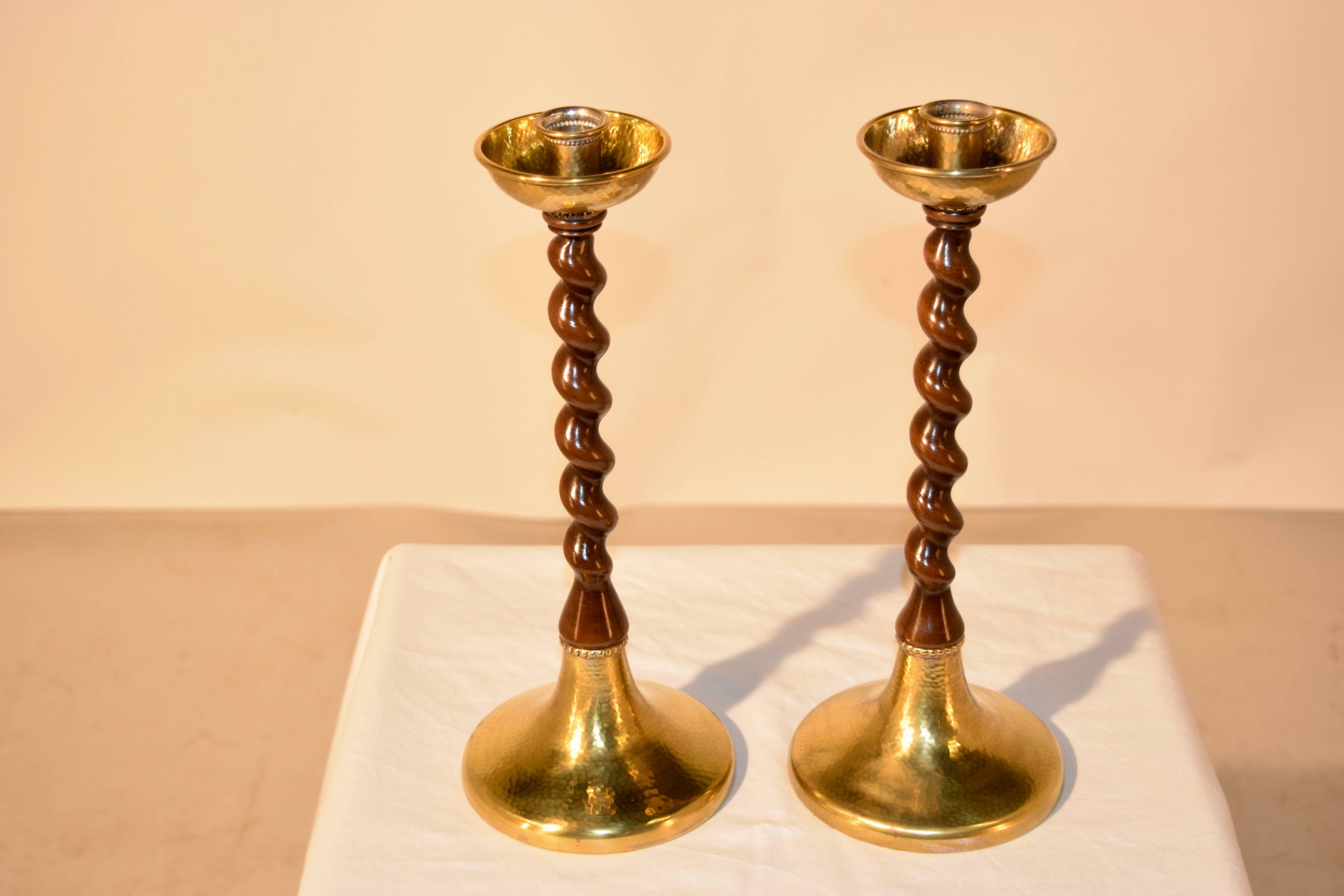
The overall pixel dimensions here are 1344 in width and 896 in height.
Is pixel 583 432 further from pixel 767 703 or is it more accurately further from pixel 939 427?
pixel 767 703

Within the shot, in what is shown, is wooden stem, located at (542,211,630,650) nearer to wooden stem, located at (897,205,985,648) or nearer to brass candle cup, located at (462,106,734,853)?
brass candle cup, located at (462,106,734,853)

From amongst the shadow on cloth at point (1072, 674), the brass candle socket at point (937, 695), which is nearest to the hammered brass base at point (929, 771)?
the brass candle socket at point (937, 695)

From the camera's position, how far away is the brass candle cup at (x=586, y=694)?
99 centimetres

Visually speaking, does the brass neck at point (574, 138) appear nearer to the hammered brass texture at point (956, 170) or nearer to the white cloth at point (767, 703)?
the hammered brass texture at point (956, 170)

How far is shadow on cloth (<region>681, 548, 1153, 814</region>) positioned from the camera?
127 centimetres

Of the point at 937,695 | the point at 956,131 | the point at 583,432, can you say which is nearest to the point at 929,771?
the point at 937,695

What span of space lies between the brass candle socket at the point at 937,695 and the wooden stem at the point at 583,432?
0.20m

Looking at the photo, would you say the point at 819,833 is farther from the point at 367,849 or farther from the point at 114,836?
the point at 114,836

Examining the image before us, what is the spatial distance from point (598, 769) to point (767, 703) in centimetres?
21

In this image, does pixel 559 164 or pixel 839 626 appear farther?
pixel 839 626

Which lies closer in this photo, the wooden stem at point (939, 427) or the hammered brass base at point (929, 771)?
the wooden stem at point (939, 427)

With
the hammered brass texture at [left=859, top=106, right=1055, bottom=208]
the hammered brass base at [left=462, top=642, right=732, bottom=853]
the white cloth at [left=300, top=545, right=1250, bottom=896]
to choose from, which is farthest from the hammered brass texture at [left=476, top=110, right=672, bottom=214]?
the white cloth at [left=300, top=545, right=1250, bottom=896]

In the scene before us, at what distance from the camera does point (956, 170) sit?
36.1 inches

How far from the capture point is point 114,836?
157 centimetres
